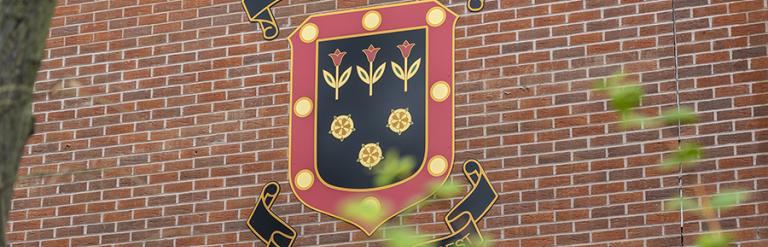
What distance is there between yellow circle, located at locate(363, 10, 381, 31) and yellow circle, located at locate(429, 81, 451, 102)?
519 millimetres

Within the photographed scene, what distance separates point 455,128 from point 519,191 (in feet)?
1.72

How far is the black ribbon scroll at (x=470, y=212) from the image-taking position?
9.94m

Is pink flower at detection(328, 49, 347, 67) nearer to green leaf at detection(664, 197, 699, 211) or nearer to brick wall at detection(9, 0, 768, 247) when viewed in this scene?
brick wall at detection(9, 0, 768, 247)

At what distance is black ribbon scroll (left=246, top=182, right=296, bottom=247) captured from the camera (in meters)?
10.2

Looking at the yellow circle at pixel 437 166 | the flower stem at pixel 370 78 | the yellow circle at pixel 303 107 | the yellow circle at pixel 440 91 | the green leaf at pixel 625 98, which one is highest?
the flower stem at pixel 370 78

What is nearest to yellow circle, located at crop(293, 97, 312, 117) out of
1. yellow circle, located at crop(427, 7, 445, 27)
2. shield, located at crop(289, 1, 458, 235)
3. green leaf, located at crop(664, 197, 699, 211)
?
shield, located at crop(289, 1, 458, 235)

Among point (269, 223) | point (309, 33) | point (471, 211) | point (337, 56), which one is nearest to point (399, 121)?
point (337, 56)

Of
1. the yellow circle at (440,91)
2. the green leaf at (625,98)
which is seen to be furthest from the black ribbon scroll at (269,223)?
the green leaf at (625,98)

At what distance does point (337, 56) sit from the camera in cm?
1052

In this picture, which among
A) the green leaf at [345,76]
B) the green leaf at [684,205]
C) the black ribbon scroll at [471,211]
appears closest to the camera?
the green leaf at [684,205]

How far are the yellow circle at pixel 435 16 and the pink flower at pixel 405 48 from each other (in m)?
0.17

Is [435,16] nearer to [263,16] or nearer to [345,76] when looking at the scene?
[345,76]

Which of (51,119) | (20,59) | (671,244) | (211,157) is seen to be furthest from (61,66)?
(20,59)

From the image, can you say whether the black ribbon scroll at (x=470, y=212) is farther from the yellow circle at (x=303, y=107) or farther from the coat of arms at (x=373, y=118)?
the yellow circle at (x=303, y=107)
